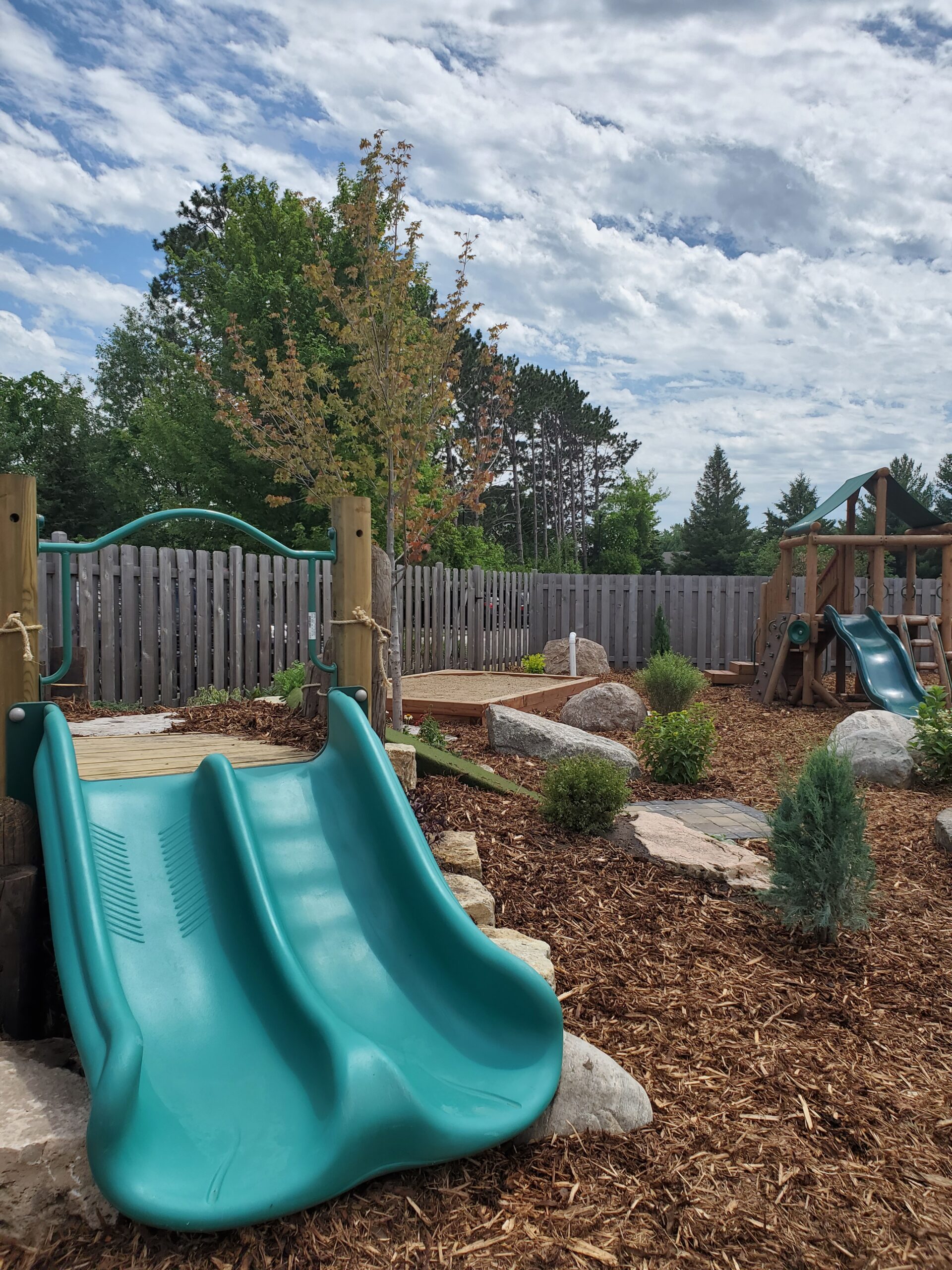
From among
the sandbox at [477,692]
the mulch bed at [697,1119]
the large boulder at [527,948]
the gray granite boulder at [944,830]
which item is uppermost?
the sandbox at [477,692]

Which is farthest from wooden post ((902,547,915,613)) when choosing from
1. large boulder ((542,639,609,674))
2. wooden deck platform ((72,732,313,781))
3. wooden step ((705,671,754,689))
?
wooden deck platform ((72,732,313,781))

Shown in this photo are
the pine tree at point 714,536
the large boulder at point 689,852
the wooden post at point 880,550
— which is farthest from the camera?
the pine tree at point 714,536

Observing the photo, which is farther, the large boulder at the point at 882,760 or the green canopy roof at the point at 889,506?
the green canopy roof at the point at 889,506

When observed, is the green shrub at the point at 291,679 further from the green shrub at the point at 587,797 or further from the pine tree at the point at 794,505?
the pine tree at the point at 794,505

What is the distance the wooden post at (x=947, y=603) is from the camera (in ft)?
35.3

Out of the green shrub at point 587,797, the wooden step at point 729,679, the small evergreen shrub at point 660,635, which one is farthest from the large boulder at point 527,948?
the small evergreen shrub at point 660,635

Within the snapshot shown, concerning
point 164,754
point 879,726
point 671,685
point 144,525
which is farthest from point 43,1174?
point 671,685

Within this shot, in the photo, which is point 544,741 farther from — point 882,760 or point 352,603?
point 352,603

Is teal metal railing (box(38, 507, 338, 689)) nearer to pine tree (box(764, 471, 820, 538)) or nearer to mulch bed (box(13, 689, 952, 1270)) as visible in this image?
mulch bed (box(13, 689, 952, 1270))

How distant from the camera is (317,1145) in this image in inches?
74.0

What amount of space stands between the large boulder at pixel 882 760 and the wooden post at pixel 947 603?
193 inches

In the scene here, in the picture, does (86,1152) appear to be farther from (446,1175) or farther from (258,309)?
(258,309)

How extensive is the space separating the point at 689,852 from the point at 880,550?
8135mm

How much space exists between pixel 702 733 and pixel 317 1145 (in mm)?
4818
